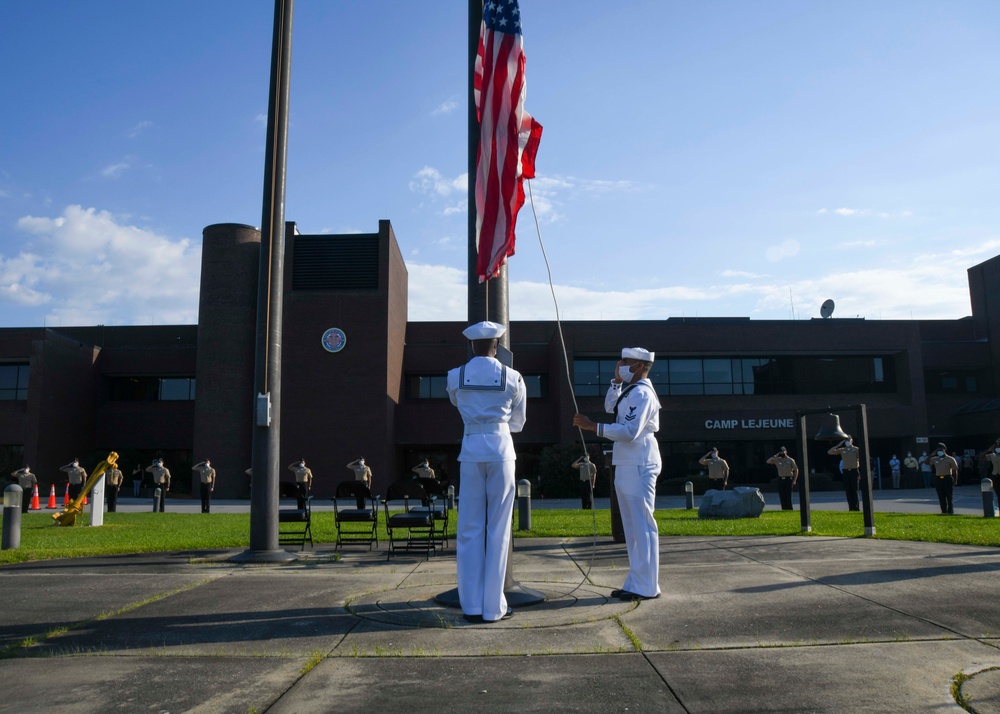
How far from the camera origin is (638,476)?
6727 millimetres

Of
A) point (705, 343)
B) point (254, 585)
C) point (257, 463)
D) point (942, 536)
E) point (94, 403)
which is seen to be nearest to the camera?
point (254, 585)

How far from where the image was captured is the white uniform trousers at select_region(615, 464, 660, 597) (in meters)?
6.50

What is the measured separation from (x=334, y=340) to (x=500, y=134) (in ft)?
103

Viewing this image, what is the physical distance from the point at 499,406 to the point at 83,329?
4909 cm

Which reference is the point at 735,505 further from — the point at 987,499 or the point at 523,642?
the point at 523,642

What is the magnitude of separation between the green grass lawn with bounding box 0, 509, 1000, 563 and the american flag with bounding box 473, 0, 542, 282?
7.41 m

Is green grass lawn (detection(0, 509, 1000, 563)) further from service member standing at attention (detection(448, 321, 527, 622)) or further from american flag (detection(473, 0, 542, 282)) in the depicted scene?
american flag (detection(473, 0, 542, 282))

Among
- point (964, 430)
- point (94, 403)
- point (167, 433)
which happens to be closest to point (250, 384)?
point (167, 433)

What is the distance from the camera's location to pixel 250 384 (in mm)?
38812

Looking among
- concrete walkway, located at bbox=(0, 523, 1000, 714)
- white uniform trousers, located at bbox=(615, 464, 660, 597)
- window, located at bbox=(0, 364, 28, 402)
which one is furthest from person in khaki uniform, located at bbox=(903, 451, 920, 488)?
window, located at bbox=(0, 364, 28, 402)

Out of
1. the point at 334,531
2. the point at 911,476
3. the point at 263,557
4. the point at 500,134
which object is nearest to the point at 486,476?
the point at 500,134

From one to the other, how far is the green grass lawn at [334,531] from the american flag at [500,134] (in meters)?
7.41

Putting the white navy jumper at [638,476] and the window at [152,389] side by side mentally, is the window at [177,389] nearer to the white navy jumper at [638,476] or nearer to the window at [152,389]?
the window at [152,389]

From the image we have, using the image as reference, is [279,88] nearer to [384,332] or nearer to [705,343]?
[384,332]
